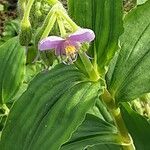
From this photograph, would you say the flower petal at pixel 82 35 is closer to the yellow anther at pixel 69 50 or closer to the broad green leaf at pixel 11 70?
the yellow anther at pixel 69 50

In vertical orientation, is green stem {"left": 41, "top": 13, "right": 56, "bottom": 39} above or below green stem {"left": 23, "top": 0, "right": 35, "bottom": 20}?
below

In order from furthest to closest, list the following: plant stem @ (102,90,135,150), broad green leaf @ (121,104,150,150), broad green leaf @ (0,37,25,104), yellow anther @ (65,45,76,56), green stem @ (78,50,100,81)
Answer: broad green leaf @ (0,37,25,104), broad green leaf @ (121,104,150,150), plant stem @ (102,90,135,150), green stem @ (78,50,100,81), yellow anther @ (65,45,76,56)

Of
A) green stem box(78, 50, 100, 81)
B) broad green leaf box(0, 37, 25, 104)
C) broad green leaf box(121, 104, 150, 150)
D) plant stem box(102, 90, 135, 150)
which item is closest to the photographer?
green stem box(78, 50, 100, 81)

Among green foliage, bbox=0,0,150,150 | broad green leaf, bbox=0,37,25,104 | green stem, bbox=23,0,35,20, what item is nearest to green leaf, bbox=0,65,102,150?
green foliage, bbox=0,0,150,150

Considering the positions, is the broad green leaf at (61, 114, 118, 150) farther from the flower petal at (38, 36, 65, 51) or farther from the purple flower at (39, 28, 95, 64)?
the flower petal at (38, 36, 65, 51)

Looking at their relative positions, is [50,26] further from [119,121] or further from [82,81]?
[119,121]

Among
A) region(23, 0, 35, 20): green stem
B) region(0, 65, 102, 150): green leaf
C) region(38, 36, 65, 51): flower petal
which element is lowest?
region(0, 65, 102, 150): green leaf

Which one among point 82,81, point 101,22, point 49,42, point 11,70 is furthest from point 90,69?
point 11,70
